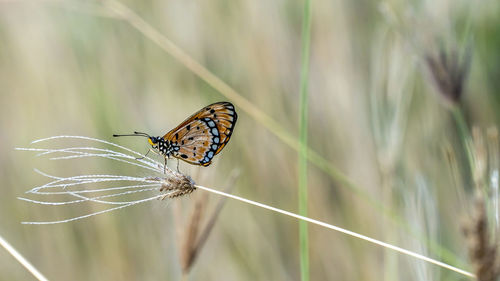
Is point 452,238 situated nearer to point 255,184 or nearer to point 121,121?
point 255,184

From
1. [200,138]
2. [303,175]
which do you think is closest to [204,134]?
[200,138]

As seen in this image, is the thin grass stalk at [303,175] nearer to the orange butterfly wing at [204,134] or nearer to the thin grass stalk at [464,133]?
the orange butterfly wing at [204,134]

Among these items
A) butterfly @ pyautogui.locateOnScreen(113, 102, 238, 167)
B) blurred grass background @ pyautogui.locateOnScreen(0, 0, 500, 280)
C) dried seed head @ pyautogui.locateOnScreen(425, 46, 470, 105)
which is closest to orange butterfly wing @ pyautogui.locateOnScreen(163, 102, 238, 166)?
butterfly @ pyautogui.locateOnScreen(113, 102, 238, 167)

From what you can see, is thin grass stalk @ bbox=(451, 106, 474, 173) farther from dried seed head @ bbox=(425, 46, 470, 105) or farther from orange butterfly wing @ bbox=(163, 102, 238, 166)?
orange butterfly wing @ bbox=(163, 102, 238, 166)

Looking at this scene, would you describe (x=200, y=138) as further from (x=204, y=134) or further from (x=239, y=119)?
(x=239, y=119)

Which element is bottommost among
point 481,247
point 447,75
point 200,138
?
point 481,247

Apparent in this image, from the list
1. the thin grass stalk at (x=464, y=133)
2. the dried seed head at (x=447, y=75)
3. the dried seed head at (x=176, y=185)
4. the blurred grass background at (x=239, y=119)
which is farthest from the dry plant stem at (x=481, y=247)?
the blurred grass background at (x=239, y=119)
